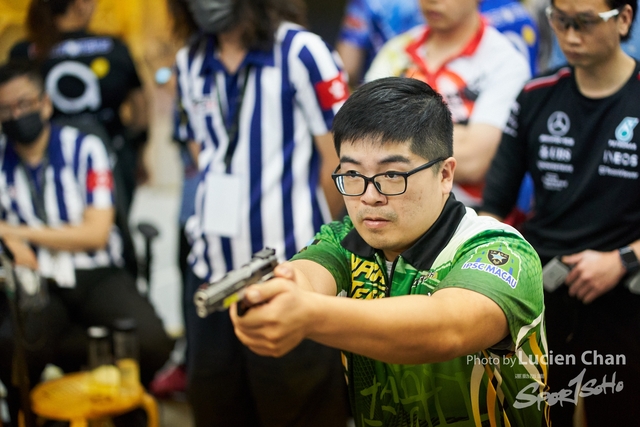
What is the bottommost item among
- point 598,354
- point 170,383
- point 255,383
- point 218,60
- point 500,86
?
point 170,383

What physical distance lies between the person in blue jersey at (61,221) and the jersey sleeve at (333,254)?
1.75 meters

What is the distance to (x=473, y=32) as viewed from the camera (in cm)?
263

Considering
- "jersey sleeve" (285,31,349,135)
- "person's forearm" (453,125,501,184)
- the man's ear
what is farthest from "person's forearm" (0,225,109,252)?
the man's ear

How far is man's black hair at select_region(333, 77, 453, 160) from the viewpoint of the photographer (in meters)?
1.50

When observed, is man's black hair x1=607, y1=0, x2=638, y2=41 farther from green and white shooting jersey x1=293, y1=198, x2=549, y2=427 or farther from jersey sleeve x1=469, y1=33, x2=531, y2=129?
green and white shooting jersey x1=293, y1=198, x2=549, y2=427

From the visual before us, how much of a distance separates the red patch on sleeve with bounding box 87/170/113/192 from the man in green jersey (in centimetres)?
185

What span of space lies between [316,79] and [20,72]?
4.83ft

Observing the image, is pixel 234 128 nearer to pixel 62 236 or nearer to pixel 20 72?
pixel 62 236

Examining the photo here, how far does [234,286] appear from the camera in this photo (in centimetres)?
118

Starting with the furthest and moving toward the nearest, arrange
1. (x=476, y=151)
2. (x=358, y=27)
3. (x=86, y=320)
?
(x=358, y=27) < (x=86, y=320) < (x=476, y=151)

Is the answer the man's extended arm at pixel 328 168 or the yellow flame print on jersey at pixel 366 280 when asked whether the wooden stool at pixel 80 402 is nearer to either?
the man's extended arm at pixel 328 168

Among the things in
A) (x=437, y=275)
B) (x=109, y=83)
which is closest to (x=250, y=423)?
(x=437, y=275)

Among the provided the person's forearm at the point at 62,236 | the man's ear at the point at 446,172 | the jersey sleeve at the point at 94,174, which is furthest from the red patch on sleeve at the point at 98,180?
the man's ear at the point at 446,172

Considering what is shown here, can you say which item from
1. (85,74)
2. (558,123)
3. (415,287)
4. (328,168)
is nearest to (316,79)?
(328,168)
